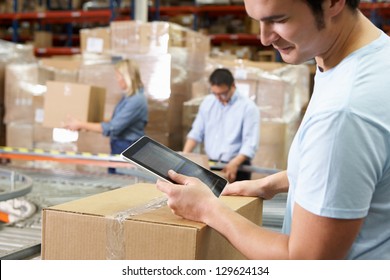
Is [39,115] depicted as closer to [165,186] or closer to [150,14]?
[150,14]

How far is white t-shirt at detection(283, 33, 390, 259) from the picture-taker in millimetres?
908

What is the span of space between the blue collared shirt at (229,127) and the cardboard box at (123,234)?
9.07 ft

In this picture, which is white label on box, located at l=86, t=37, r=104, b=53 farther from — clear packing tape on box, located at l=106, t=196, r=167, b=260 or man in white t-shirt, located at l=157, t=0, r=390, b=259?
man in white t-shirt, located at l=157, t=0, r=390, b=259

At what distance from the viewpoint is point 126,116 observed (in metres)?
4.43

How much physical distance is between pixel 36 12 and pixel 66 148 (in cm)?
411

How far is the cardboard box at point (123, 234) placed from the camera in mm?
1119

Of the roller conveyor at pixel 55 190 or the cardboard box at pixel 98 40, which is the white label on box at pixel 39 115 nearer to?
the cardboard box at pixel 98 40

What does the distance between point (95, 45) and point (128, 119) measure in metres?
1.57

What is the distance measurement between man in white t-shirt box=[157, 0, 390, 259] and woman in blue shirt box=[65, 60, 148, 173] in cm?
341

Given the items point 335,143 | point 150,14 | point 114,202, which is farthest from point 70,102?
point 150,14

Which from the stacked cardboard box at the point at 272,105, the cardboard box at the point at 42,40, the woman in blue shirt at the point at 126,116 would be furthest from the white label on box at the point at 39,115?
the cardboard box at the point at 42,40

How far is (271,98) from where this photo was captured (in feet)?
16.2

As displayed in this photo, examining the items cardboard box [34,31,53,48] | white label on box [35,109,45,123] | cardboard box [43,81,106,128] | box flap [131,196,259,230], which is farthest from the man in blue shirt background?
cardboard box [34,31,53,48]

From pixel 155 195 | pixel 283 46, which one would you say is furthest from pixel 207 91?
pixel 283 46
